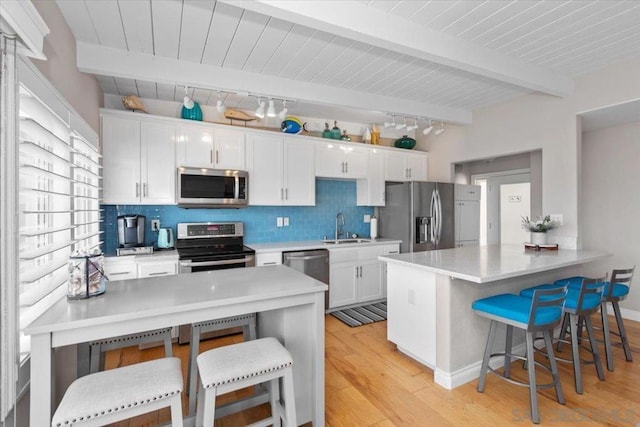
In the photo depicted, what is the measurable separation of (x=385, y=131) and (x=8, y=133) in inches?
183

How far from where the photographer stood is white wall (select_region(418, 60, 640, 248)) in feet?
10.0

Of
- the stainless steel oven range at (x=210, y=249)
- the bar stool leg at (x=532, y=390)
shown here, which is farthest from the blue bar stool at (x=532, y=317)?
the stainless steel oven range at (x=210, y=249)

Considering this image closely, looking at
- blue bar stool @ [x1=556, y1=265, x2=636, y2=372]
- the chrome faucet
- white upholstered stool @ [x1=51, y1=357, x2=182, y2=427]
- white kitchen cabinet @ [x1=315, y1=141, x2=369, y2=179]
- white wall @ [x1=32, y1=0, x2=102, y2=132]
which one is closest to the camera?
white upholstered stool @ [x1=51, y1=357, x2=182, y2=427]

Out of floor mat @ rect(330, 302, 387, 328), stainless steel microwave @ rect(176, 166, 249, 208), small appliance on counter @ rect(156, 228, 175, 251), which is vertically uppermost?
stainless steel microwave @ rect(176, 166, 249, 208)

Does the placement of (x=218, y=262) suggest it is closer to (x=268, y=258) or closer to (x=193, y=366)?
(x=268, y=258)

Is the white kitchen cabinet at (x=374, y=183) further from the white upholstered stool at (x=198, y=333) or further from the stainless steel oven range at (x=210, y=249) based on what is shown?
the white upholstered stool at (x=198, y=333)

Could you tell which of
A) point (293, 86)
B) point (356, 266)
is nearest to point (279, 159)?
point (293, 86)

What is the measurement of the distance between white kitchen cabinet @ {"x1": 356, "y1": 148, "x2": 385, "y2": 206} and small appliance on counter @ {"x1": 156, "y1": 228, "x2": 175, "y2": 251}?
2664mm

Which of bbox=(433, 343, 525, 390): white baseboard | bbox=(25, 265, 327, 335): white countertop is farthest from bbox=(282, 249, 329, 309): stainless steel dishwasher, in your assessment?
bbox=(433, 343, 525, 390): white baseboard

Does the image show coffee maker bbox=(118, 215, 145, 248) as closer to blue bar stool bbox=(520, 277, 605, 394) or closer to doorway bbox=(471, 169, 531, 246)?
blue bar stool bbox=(520, 277, 605, 394)

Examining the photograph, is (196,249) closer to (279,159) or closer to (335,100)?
(279,159)

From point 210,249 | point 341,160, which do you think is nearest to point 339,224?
point 341,160

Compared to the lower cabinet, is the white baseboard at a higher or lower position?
lower

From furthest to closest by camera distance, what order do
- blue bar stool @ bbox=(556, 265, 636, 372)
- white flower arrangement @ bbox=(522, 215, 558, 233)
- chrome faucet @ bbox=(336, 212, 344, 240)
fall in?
chrome faucet @ bbox=(336, 212, 344, 240), white flower arrangement @ bbox=(522, 215, 558, 233), blue bar stool @ bbox=(556, 265, 636, 372)
